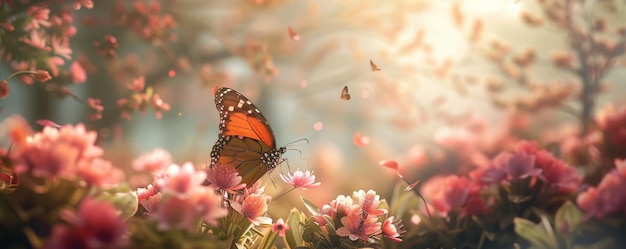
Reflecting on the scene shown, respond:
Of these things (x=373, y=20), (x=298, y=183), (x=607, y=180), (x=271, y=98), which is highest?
(x=271, y=98)

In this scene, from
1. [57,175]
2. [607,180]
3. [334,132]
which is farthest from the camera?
[334,132]

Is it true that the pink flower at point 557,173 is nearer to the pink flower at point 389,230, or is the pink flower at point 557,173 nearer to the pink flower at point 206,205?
the pink flower at point 389,230

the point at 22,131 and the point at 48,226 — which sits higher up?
the point at 22,131

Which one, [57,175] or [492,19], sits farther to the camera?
[492,19]

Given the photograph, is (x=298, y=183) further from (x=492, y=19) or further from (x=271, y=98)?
(x=271, y=98)

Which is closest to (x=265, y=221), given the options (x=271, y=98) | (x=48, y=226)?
(x=48, y=226)

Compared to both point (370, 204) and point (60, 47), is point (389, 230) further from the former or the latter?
point (60, 47)

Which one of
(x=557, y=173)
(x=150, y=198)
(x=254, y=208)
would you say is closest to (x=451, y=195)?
(x=557, y=173)

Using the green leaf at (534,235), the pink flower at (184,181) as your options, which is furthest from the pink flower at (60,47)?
the green leaf at (534,235)
